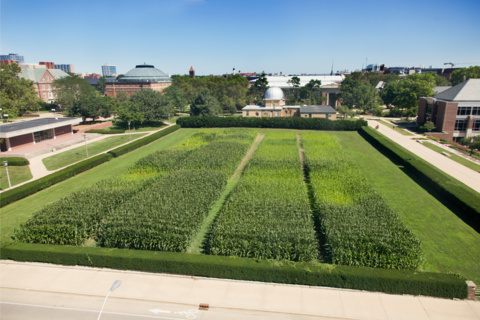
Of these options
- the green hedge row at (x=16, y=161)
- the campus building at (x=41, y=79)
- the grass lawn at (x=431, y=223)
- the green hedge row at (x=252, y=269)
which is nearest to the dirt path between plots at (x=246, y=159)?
the grass lawn at (x=431, y=223)

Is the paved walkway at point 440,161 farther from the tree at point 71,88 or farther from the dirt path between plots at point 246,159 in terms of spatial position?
the tree at point 71,88

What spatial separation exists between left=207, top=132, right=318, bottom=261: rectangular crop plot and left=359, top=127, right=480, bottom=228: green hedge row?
42.0 ft

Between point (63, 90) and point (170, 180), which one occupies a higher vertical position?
point (63, 90)

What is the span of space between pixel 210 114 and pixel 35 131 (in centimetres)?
3596

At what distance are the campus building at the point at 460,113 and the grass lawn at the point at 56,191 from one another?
49.0 m

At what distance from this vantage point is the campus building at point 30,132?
45.5 m

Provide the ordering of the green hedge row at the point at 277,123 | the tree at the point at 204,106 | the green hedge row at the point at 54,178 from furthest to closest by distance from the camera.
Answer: the tree at the point at 204,106, the green hedge row at the point at 277,123, the green hedge row at the point at 54,178

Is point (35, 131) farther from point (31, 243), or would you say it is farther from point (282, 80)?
point (282, 80)

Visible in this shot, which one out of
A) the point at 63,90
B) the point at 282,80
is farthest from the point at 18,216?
the point at 282,80

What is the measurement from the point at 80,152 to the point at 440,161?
2005 inches

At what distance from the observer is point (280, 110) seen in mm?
77000

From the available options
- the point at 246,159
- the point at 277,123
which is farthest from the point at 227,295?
the point at 277,123

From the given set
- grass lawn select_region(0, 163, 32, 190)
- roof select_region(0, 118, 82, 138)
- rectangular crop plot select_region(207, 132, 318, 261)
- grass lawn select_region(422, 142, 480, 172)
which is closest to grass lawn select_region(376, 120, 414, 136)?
grass lawn select_region(422, 142, 480, 172)

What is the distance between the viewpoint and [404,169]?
38.5 metres
